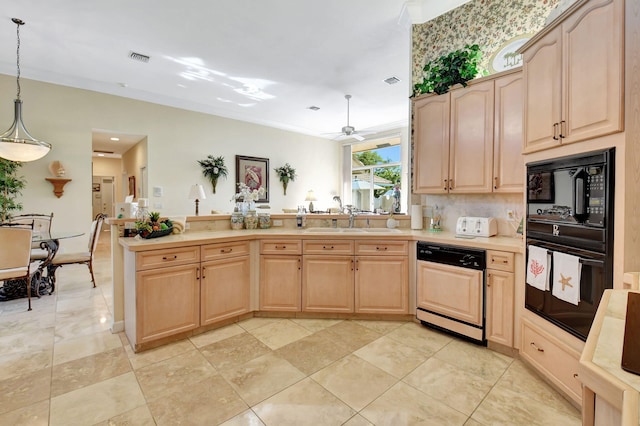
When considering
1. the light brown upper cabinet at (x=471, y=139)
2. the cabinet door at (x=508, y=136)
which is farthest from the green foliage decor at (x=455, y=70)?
the cabinet door at (x=508, y=136)

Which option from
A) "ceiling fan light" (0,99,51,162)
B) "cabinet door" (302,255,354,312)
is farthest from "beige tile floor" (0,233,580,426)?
"ceiling fan light" (0,99,51,162)

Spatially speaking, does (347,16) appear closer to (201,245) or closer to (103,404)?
(201,245)

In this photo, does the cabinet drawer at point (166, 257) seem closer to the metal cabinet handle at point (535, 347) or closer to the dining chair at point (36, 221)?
the metal cabinet handle at point (535, 347)

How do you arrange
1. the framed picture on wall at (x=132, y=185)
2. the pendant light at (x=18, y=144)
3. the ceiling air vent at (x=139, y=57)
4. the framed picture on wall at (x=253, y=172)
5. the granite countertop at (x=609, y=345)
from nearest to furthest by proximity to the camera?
the granite countertop at (x=609, y=345), the pendant light at (x=18, y=144), the ceiling air vent at (x=139, y=57), the framed picture on wall at (x=253, y=172), the framed picture on wall at (x=132, y=185)

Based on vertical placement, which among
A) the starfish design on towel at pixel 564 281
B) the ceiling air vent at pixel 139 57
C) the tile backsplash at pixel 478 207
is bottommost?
the starfish design on towel at pixel 564 281

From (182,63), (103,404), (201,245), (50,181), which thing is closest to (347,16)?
(182,63)

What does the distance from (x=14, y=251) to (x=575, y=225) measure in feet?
15.8

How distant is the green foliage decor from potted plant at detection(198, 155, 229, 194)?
4824 mm

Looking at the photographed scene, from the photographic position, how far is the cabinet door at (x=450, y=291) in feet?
7.75

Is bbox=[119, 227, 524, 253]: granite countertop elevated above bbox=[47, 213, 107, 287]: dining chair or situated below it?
above

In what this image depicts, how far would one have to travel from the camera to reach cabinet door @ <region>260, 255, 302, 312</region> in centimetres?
289

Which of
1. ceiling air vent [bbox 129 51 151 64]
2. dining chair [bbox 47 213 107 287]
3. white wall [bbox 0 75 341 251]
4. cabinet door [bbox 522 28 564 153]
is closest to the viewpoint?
cabinet door [bbox 522 28 564 153]

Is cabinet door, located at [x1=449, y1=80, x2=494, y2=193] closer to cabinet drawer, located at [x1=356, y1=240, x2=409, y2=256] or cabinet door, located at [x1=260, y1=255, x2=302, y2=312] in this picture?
cabinet drawer, located at [x1=356, y1=240, x2=409, y2=256]

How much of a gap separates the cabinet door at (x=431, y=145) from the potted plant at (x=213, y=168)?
460 centimetres
